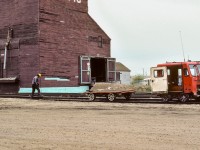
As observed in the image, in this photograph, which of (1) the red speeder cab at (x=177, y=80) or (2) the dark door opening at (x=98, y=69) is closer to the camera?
(1) the red speeder cab at (x=177, y=80)

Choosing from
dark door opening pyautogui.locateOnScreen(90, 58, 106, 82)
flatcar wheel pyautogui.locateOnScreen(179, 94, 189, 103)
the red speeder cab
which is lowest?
flatcar wheel pyautogui.locateOnScreen(179, 94, 189, 103)

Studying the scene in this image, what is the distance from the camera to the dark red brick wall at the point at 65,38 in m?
31.5

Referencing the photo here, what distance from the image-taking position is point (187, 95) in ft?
62.2

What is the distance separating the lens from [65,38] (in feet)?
110

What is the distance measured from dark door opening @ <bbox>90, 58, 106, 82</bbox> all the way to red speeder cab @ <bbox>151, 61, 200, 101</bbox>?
15205 mm

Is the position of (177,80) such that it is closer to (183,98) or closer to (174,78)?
(174,78)

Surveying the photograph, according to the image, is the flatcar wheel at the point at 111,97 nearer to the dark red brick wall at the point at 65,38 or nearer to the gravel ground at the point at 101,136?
the dark red brick wall at the point at 65,38

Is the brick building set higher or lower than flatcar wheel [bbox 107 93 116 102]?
higher

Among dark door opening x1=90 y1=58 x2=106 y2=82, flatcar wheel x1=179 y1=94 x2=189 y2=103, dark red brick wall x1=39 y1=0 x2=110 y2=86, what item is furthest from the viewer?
dark door opening x1=90 y1=58 x2=106 y2=82

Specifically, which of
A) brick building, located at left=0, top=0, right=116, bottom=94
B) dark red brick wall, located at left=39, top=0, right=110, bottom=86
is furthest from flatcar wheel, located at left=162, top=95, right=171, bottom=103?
dark red brick wall, located at left=39, top=0, right=110, bottom=86

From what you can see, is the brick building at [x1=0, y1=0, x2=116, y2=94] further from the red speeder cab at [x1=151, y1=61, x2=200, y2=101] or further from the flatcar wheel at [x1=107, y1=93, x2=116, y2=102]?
the red speeder cab at [x1=151, y1=61, x2=200, y2=101]

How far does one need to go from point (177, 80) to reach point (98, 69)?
1738 cm

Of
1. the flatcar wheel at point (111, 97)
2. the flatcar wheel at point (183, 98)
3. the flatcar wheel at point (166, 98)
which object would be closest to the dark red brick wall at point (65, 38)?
the flatcar wheel at point (111, 97)

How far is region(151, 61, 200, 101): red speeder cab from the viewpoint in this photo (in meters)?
18.6
